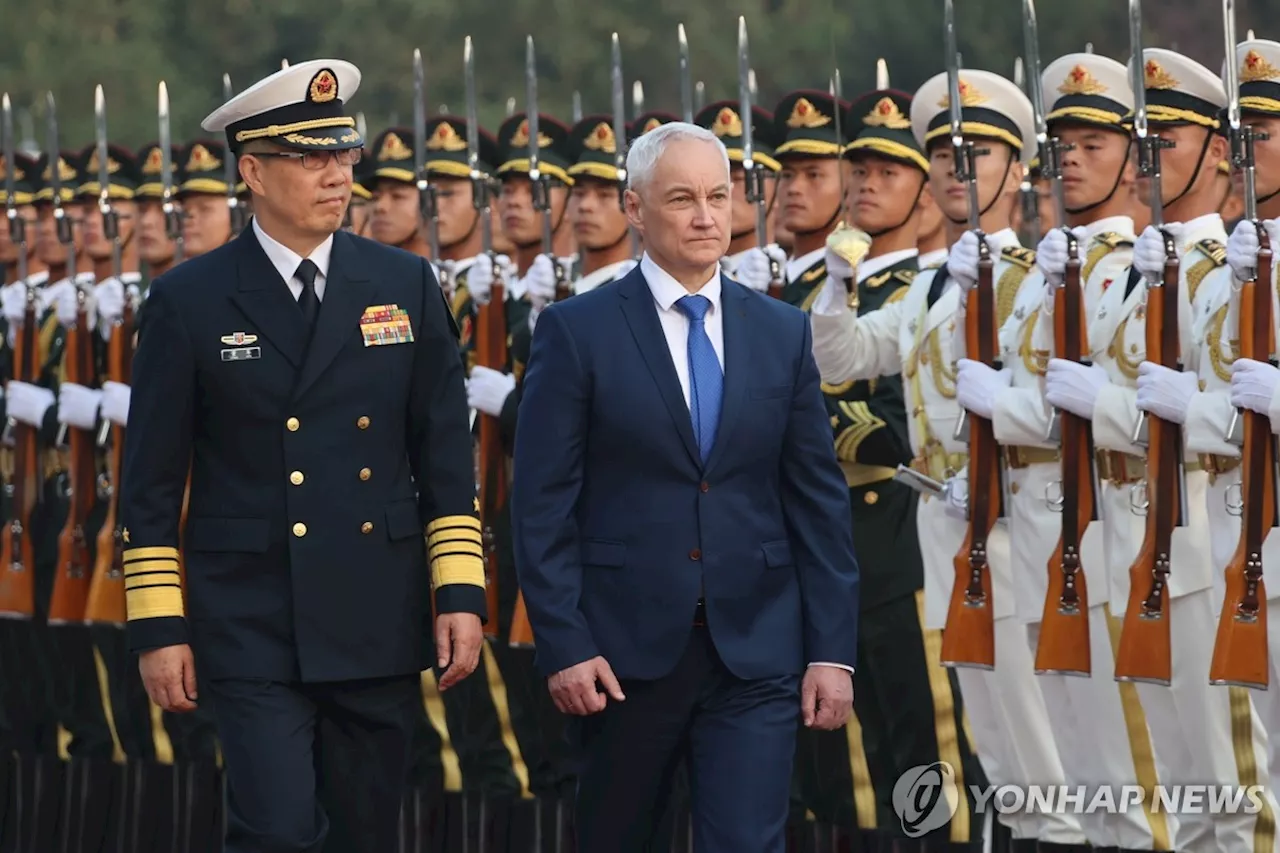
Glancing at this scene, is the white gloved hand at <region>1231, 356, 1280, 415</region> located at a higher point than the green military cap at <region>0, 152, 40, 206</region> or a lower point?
lower

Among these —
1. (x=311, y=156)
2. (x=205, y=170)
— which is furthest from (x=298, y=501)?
(x=205, y=170)

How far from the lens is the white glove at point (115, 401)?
36.6 ft

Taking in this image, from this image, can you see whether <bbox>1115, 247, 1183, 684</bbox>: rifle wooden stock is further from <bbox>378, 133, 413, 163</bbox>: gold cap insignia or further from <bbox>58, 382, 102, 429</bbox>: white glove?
<bbox>58, 382, 102, 429</bbox>: white glove

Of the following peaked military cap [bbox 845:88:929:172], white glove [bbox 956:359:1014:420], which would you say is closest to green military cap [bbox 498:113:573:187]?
peaked military cap [bbox 845:88:929:172]

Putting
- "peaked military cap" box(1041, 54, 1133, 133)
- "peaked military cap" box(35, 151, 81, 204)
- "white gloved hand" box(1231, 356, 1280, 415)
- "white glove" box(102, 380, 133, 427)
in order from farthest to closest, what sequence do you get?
"peaked military cap" box(35, 151, 81, 204), "white glove" box(102, 380, 133, 427), "peaked military cap" box(1041, 54, 1133, 133), "white gloved hand" box(1231, 356, 1280, 415)

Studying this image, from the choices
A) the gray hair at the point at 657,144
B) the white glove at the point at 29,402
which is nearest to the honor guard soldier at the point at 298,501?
the gray hair at the point at 657,144

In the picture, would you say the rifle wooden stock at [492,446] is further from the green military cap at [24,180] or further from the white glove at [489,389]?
the green military cap at [24,180]

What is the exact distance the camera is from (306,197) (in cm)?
630

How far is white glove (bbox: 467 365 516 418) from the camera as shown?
10023mm

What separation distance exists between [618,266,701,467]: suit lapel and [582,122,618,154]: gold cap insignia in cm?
422

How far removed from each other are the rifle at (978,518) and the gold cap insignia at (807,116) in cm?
126

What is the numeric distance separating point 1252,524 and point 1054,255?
1.20 metres

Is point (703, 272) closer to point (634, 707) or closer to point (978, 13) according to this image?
point (634, 707)

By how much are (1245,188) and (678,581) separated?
81.5 inches
